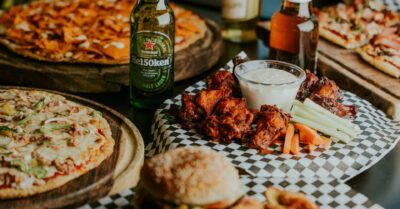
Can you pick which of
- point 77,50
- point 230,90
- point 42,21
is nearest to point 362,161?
point 230,90

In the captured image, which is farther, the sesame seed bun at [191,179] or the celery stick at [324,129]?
the celery stick at [324,129]

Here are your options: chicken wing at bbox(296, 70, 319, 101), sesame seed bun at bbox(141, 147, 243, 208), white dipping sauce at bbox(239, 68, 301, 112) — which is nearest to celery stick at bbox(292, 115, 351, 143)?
white dipping sauce at bbox(239, 68, 301, 112)

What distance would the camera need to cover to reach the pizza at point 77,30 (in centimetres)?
279

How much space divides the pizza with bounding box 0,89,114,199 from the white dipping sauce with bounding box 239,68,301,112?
0.53m

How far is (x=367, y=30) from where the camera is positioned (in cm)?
332

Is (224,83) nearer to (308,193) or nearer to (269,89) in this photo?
(269,89)

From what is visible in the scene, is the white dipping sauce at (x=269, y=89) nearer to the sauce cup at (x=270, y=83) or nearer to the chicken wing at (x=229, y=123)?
the sauce cup at (x=270, y=83)

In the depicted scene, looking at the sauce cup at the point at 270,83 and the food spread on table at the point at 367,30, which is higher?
the sauce cup at the point at 270,83

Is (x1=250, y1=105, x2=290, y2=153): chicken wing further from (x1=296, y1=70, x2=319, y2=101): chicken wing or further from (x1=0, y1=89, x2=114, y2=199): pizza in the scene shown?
(x1=0, y1=89, x2=114, y2=199): pizza

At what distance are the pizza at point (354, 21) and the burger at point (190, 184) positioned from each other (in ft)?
5.27

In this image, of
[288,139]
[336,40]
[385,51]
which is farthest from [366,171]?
[336,40]

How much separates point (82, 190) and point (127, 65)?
3.35ft

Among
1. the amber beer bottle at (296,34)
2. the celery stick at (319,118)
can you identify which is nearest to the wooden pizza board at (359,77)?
the amber beer bottle at (296,34)

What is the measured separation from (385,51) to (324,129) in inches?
35.6
